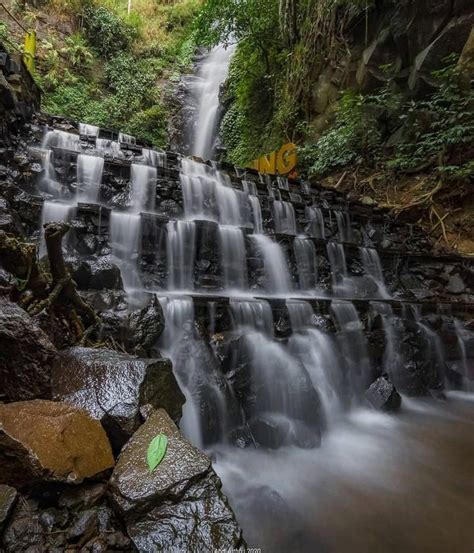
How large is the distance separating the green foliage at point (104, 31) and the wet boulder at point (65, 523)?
2023cm

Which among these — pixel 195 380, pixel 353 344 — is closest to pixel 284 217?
pixel 353 344

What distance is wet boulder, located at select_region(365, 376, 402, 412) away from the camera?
408 cm

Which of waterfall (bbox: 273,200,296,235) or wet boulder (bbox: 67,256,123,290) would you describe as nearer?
wet boulder (bbox: 67,256,123,290)

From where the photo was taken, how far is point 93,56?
16406 mm

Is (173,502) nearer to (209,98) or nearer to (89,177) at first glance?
(89,177)

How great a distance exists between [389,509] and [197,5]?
2711cm

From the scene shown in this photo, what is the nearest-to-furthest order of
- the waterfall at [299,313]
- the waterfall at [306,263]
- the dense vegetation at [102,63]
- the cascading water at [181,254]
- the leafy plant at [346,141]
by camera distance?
the waterfall at [299,313] → the cascading water at [181,254] → the waterfall at [306,263] → the leafy plant at [346,141] → the dense vegetation at [102,63]

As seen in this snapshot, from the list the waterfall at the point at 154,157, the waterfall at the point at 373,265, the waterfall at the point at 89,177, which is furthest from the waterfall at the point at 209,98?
the waterfall at the point at 373,265

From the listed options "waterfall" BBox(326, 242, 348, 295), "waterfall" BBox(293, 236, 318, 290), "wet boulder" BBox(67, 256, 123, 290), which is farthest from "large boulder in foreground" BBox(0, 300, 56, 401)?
"waterfall" BBox(326, 242, 348, 295)

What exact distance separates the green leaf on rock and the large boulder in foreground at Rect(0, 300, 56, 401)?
→ 724 millimetres

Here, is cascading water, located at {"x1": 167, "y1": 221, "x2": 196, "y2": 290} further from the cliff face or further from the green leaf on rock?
the green leaf on rock

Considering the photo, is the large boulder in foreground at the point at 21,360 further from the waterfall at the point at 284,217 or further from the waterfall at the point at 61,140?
the waterfall at the point at 61,140

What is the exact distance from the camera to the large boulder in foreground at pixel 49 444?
1.53m

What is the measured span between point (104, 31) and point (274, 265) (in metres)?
17.5
